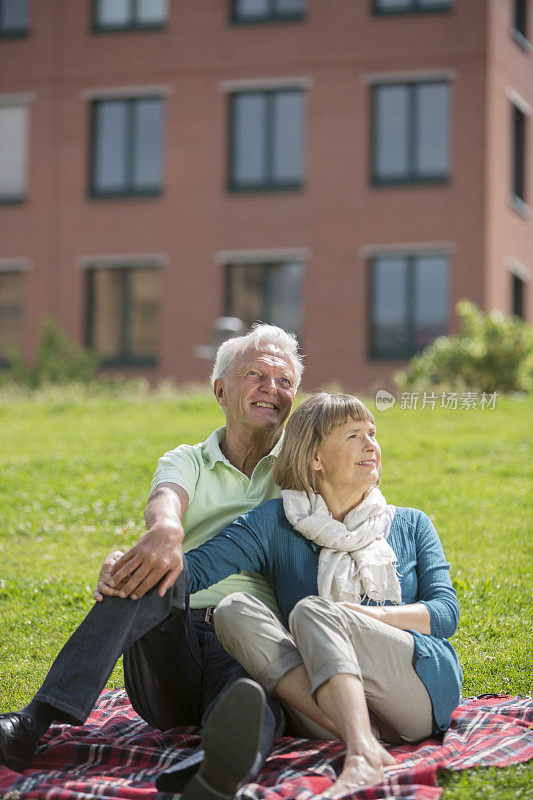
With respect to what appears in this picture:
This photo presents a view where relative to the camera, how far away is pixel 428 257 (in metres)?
20.5

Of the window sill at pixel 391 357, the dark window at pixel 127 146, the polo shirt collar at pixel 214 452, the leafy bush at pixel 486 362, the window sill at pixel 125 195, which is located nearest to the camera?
the polo shirt collar at pixel 214 452

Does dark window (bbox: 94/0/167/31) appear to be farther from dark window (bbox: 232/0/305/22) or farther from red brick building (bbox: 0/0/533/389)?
dark window (bbox: 232/0/305/22)

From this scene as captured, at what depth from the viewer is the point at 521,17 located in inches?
862

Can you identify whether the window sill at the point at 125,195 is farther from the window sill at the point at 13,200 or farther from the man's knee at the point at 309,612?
the man's knee at the point at 309,612

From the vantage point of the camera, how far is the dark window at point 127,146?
71.7 ft

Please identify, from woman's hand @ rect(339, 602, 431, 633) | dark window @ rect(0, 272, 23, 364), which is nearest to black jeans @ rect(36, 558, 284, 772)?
woman's hand @ rect(339, 602, 431, 633)

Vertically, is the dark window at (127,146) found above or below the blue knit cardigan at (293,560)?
above

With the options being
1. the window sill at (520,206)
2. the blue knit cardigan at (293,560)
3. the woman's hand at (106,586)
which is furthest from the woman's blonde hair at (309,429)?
the window sill at (520,206)

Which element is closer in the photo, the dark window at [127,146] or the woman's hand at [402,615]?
the woman's hand at [402,615]

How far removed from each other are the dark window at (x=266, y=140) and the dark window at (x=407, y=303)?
8.06ft

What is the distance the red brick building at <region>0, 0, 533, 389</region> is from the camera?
67.2 feet

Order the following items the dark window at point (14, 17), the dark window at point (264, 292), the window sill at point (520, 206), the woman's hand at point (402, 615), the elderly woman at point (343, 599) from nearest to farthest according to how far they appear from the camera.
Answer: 1. the elderly woman at point (343, 599)
2. the woman's hand at point (402, 615)
3. the dark window at point (264, 292)
4. the window sill at point (520, 206)
5. the dark window at point (14, 17)

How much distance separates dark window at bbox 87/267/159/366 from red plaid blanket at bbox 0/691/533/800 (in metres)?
17.6

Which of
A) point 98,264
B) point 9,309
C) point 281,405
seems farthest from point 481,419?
point 9,309
